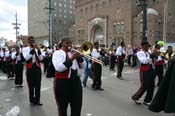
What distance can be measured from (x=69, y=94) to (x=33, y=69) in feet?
11.8

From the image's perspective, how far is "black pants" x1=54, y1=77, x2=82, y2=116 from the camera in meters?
5.69

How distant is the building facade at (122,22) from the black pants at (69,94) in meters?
55.1

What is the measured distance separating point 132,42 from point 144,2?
155ft

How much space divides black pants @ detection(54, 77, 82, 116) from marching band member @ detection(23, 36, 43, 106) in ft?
10.9

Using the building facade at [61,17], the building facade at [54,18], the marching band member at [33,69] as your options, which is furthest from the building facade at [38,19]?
the marching band member at [33,69]

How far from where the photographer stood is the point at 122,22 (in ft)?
229

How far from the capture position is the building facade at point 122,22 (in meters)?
63.8

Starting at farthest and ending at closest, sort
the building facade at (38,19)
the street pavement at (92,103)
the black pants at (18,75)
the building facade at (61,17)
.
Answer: the building facade at (61,17) → the building facade at (38,19) → the black pants at (18,75) → the street pavement at (92,103)

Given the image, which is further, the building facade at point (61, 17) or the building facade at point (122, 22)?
the building facade at point (61, 17)

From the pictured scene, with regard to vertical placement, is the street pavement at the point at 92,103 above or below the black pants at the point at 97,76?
below

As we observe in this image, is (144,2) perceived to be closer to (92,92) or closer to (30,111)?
(92,92)

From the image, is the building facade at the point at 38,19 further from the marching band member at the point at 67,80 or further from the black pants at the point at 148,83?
the marching band member at the point at 67,80

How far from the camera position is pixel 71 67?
5.86 m

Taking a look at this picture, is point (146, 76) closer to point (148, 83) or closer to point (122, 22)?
point (148, 83)
